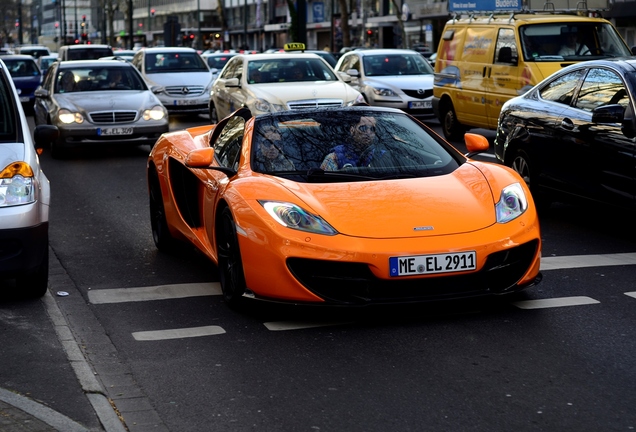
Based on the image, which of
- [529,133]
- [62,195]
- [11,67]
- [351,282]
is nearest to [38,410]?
[351,282]

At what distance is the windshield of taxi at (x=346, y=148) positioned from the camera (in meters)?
7.43

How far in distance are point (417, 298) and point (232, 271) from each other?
121 cm

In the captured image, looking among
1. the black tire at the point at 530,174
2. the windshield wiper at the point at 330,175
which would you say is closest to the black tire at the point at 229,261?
the windshield wiper at the point at 330,175

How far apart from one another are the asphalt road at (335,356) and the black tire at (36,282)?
0.15 m

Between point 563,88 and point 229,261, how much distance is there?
15.9ft

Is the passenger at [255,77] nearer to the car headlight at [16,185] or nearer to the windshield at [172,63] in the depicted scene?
the windshield at [172,63]

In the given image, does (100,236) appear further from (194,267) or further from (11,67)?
(11,67)

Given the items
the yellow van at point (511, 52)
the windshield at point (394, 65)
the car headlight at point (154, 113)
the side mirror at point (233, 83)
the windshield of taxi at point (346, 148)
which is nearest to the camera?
the windshield of taxi at point (346, 148)

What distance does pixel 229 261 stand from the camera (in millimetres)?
7250

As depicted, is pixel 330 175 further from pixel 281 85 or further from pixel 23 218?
pixel 281 85

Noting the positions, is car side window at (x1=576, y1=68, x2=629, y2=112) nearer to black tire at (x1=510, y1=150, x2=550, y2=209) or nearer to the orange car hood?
black tire at (x1=510, y1=150, x2=550, y2=209)

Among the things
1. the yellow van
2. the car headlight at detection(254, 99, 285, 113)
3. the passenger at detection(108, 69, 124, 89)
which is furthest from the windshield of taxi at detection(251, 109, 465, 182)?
the passenger at detection(108, 69, 124, 89)

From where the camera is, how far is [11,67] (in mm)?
35625

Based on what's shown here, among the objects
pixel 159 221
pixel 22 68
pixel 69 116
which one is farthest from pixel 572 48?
pixel 22 68
